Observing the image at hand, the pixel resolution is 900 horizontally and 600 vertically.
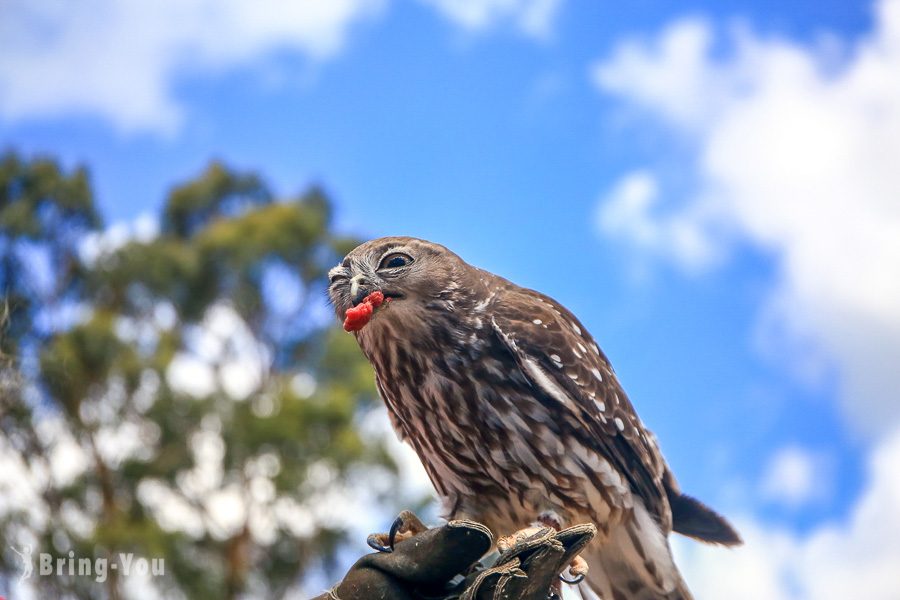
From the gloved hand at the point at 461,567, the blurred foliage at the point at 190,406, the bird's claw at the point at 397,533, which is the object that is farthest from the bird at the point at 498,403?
the blurred foliage at the point at 190,406

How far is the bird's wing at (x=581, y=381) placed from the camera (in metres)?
4.21

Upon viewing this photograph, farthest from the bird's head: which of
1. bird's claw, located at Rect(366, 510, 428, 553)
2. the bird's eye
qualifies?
bird's claw, located at Rect(366, 510, 428, 553)

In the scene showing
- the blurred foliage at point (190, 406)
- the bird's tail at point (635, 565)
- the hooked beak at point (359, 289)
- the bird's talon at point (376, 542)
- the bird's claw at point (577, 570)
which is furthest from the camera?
the blurred foliage at point (190, 406)

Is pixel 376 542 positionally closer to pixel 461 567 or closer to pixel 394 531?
pixel 394 531

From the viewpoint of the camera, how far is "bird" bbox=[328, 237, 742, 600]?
158 inches

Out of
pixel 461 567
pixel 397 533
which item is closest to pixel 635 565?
pixel 397 533

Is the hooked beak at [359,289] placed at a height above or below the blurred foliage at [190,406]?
below

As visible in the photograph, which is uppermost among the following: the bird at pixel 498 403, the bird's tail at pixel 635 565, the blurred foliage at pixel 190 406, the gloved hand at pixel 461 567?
the blurred foliage at pixel 190 406

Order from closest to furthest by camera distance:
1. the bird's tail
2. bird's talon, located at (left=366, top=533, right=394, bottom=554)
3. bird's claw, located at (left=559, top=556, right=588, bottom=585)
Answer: bird's talon, located at (left=366, top=533, right=394, bottom=554) < bird's claw, located at (left=559, top=556, right=588, bottom=585) < the bird's tail

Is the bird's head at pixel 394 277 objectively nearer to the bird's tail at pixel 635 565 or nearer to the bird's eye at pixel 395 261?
the bird's eye at pixel 395 261

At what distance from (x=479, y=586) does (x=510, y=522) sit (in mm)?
894

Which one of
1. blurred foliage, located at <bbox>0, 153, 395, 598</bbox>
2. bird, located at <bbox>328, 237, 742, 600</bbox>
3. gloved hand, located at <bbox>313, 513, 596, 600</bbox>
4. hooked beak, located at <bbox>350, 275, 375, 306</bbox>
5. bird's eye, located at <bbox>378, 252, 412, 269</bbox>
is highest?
blurred foliage, located at <bbox>0, 153, 395, 598</bbox>

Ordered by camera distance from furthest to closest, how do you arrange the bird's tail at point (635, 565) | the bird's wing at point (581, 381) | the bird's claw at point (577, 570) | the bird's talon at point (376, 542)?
the bird's tail at point (635, 565) < the bird's wing at point (581, 381) < the bird's claw at point (577, 570) < the bird's talon at point (376, 542)

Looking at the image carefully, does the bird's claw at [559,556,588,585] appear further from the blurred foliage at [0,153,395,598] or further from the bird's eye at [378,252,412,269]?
the blurred foliage at [0,153,395,598]
